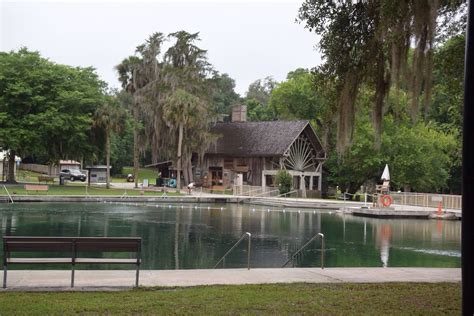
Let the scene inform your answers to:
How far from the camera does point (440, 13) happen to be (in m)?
11.0

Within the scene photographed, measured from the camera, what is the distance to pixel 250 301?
23.5ft

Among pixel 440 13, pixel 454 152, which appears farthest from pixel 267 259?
pixel 454 152

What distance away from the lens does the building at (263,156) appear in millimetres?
48688

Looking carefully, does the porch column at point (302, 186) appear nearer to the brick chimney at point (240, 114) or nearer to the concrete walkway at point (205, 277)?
the brick chimney at point (240, 114)

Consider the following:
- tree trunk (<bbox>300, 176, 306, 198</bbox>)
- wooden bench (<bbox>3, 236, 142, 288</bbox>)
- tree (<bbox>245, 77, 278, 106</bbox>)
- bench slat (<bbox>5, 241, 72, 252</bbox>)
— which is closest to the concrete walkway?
wooden bench (<bbox>3, 236, 142, 288</bbox>)

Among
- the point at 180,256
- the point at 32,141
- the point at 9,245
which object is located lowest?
the point at 180,256

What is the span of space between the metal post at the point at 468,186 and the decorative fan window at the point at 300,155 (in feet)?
148

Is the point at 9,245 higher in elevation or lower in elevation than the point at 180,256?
higher

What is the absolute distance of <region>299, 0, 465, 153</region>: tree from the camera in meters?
9.01

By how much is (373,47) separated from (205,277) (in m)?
4.98

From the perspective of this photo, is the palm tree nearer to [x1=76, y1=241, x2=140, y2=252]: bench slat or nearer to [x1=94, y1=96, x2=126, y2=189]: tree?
[x1=94, y1=96, x2=126, y2=189]: tree

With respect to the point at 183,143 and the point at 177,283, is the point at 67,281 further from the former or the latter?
the point at 183,143

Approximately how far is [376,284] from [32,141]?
3870cm

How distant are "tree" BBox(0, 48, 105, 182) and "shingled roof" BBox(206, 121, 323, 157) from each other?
11.7m
